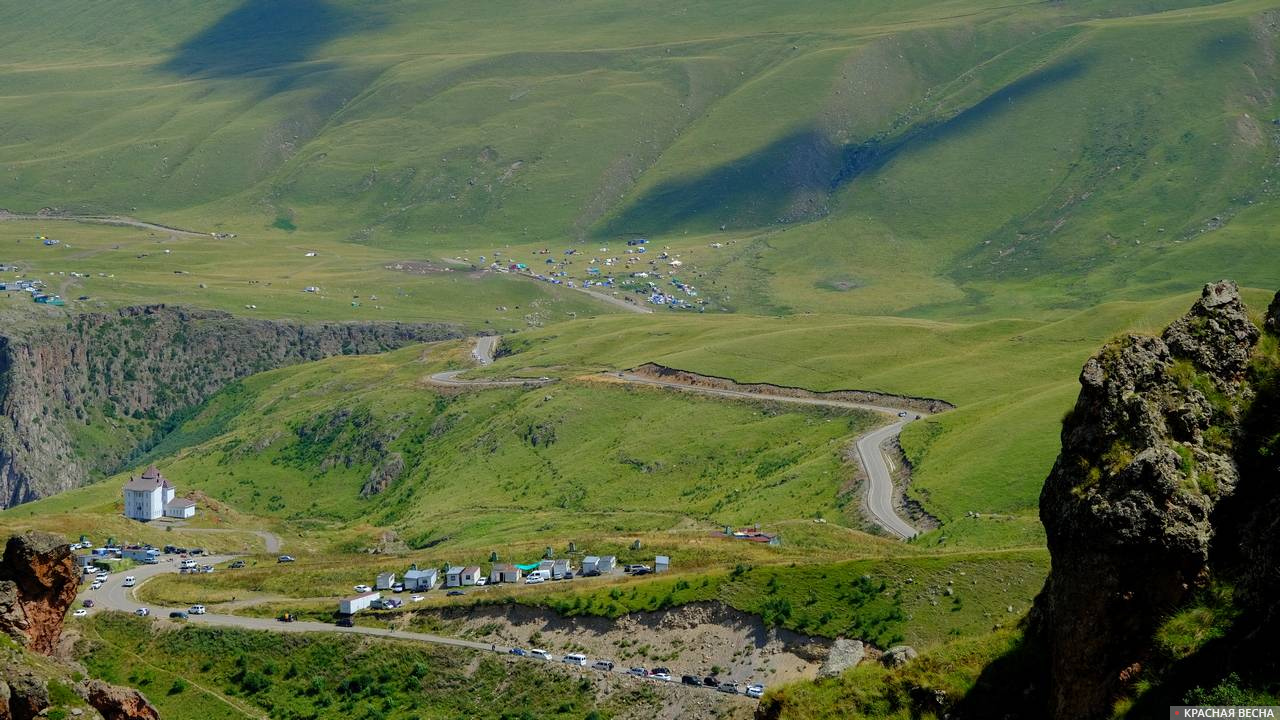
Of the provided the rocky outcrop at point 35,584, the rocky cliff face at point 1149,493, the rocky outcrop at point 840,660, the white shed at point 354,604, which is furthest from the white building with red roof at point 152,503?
the rocky cliff face at point 1149,493

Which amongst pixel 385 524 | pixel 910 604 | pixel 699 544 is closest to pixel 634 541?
pixel 699 544

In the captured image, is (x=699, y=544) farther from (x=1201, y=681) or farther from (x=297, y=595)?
(x=1201, y=681)

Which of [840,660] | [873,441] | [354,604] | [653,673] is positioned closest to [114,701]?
[840,660]

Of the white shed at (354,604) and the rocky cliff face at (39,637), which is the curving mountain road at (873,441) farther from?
the rocky cliff face at (39,637)

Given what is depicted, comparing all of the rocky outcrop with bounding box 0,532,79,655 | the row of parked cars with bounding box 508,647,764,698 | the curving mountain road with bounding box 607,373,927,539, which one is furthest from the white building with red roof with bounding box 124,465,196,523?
the rocky outcrop with bounding box 0,532,79,655

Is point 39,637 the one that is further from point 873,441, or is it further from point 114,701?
point 873,441

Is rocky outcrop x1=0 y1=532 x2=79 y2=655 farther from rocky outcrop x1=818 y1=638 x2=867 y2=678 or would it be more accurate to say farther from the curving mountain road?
the curving mountain road
